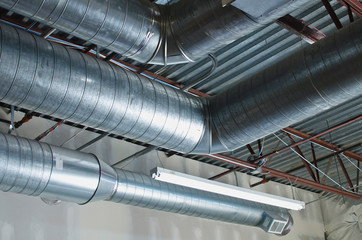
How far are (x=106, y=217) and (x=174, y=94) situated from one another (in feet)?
13.7

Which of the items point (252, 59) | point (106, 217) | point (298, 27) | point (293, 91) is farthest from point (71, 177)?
point (298, 27)

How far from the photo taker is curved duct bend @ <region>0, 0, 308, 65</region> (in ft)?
13.3

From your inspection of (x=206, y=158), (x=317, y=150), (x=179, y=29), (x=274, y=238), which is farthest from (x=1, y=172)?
(x=274, y=238)

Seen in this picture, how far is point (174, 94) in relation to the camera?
18.5ft

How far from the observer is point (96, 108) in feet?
15.9

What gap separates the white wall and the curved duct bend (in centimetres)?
402

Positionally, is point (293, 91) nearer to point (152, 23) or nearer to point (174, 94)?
point (174, 94)

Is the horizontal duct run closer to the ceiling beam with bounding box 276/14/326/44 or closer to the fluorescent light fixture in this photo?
the fluorescent light fixture

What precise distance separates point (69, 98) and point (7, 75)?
696 mm

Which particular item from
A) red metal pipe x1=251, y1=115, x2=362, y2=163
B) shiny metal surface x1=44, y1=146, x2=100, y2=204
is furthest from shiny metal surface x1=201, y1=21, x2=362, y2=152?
red metal pipe x1=251, y1=115, x2=362, y2=163

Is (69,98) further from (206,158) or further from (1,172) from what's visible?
(206,158)

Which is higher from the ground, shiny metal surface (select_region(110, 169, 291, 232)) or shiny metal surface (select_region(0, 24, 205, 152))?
shiny metal surface (select_region(0, 24, 205, 152))

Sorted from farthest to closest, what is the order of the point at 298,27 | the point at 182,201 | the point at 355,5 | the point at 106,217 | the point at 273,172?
the point at 273,172
the point at 106,217
the point at 182,201
the point at 298,27
the point at 355,5

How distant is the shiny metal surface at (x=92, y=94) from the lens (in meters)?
4.34
